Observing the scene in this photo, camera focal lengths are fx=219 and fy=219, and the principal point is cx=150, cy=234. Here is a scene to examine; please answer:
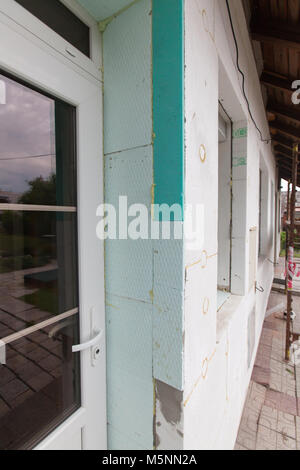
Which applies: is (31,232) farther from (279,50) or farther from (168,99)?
(279,50)

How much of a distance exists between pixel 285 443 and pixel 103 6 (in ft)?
9.81

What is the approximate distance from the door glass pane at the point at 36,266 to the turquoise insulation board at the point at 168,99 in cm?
40

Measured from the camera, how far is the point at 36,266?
2.54ft

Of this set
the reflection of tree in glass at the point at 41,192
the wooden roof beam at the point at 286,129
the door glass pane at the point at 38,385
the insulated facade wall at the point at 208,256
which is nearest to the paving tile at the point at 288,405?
the insulated facade wall at the point at 208,256

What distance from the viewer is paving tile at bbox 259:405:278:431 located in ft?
6.23

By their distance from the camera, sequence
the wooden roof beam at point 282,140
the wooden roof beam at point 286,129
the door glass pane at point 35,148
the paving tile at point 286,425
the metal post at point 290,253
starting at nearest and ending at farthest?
the door glass pane at point 35,148, the paving tile at point 286,425, the metal post at point 290,253, the wooden roof beam at point 286,129, the wooden roof beam at point 282,140

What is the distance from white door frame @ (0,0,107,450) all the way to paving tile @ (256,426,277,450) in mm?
1453

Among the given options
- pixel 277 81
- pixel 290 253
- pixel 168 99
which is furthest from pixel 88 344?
pixel 277 81

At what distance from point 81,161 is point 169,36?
0.54 meters

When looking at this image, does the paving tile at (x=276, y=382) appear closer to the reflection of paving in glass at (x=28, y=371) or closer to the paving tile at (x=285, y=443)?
the paving tile at (x=285, y=443)

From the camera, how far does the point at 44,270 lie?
80 cm

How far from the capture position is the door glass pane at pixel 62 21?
727mm

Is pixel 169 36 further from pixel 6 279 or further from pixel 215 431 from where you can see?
pixel 215 431
